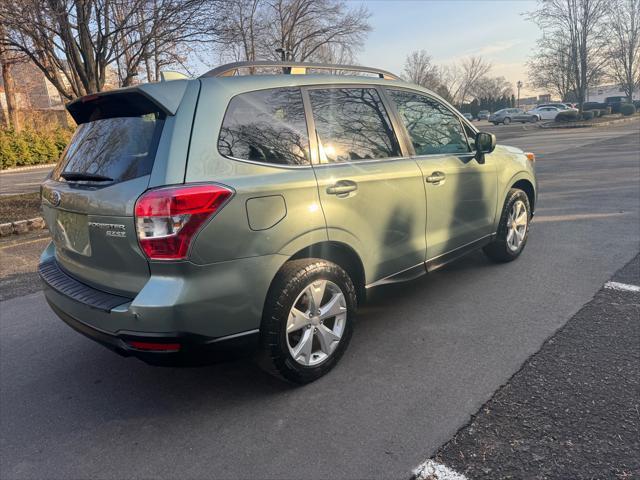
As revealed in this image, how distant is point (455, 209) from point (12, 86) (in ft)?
110

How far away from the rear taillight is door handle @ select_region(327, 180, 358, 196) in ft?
2.73

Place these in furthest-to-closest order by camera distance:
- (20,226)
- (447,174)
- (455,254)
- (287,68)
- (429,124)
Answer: (20,226) < (455,254) < (429,124) < (447,174) < (287,68)

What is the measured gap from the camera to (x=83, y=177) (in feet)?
8.93

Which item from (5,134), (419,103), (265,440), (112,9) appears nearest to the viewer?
(265,440)

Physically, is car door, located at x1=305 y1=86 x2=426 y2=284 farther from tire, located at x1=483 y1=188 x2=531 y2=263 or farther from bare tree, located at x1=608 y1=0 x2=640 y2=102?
bare tree, located at x1=608 y1=0 x2=640 y2=102

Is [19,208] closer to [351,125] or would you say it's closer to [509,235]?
[351,125]

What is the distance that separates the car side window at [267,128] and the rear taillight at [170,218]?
348 mm

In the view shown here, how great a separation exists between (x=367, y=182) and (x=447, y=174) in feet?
3.24

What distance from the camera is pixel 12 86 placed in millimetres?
29203

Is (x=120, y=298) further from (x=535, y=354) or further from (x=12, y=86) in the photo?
(x=12, y=86)

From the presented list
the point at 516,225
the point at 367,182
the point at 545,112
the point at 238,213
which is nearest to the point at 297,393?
the point at 238,213

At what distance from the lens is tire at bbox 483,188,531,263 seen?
4.64m

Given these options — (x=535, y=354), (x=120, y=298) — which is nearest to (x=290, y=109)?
(x=120, y=298)

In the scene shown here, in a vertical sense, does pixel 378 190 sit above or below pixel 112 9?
below
